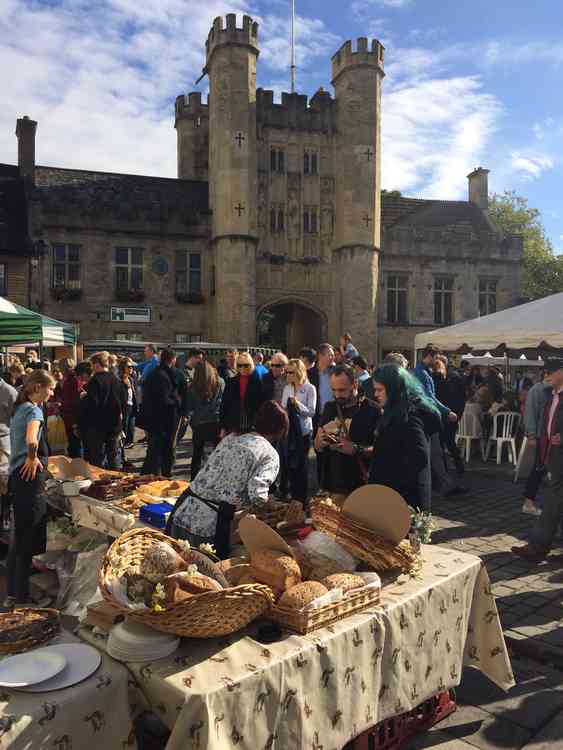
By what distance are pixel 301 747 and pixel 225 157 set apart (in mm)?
25282

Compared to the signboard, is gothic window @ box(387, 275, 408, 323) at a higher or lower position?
higher

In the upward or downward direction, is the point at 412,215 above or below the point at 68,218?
above

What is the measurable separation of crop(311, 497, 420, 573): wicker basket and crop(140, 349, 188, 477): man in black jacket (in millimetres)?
5312

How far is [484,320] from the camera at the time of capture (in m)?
10.9

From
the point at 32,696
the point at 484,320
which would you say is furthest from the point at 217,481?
the point at 484,320

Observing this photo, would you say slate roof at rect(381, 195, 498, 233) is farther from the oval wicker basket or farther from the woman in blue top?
the oval wicker basket

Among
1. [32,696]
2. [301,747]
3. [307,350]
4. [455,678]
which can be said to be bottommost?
[455,678]

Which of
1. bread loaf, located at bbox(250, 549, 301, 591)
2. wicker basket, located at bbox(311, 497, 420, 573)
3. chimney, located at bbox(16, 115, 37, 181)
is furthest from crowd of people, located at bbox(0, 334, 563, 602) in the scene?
chimney, located at bbox(16, 115, 37, 181)

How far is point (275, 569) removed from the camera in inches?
101

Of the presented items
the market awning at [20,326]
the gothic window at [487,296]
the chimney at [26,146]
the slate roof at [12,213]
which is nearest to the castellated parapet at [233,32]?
the chimney at [26,146]

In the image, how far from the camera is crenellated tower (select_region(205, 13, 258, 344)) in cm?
2480

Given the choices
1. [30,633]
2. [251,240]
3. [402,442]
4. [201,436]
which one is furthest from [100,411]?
[251,240]

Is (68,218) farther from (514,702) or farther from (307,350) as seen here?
(514,702)

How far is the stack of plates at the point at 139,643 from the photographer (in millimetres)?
2104
